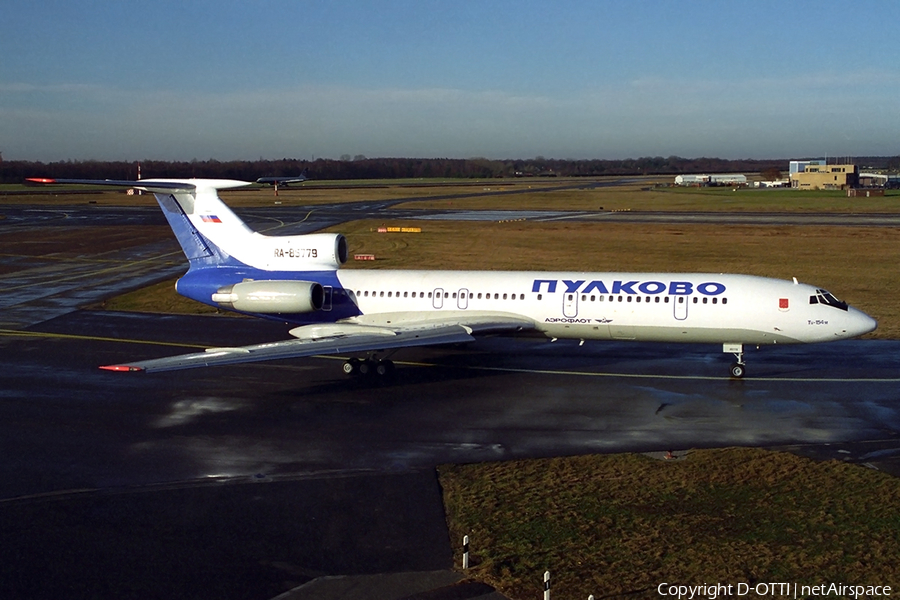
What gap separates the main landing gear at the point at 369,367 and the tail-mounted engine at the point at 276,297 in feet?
8.63

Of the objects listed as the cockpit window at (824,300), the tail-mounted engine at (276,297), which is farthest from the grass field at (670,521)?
the tail-mounted engine at (276,297)

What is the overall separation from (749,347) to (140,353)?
22359mm

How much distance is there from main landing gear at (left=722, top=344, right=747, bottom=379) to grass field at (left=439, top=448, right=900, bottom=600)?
23.5ft

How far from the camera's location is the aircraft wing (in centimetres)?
2186

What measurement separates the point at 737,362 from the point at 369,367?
39.0 ft

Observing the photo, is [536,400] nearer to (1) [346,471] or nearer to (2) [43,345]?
(1) [346,471]

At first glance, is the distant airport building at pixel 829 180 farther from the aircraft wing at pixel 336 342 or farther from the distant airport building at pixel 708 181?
the aircraft wing at pixel 336 342

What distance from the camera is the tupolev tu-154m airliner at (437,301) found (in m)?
25.2

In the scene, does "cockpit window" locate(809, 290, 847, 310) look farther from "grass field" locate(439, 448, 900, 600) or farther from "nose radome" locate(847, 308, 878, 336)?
"grass field" locate(439, 448, 900, 600)

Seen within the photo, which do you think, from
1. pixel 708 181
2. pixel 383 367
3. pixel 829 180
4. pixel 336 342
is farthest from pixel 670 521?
pixel 708 181

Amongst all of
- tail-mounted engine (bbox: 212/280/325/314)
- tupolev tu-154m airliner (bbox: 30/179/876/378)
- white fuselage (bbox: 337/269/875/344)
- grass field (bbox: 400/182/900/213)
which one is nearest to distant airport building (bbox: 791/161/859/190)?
grass field (bbox: 400/182/900/213)

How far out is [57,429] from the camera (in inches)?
829

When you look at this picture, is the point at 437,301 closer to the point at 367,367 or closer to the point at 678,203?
the point at 367,367

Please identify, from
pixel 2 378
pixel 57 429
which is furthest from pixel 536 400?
pixel 2 378
